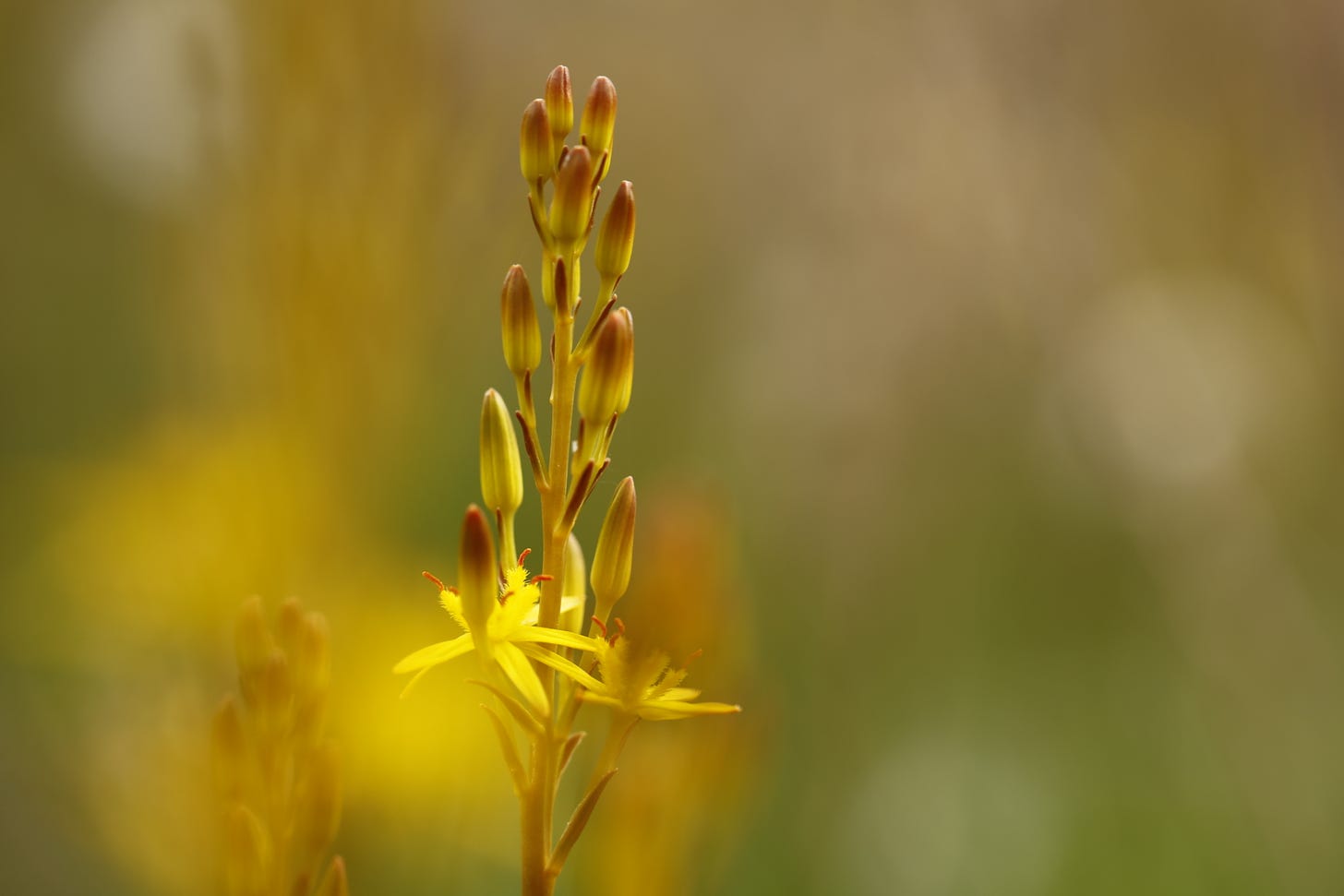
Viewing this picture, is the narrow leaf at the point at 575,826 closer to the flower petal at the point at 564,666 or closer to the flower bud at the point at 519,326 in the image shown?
the flower petal at the point at 564,666

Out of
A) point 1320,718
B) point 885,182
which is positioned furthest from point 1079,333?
point 1320,718

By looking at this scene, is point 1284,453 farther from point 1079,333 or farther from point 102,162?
point 102,162

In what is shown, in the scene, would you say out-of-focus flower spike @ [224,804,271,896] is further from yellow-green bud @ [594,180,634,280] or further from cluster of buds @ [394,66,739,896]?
yellow-green bud @ [594,180,634,280]

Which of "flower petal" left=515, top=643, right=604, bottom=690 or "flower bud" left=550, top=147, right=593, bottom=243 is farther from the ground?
"flower bud" left=550, top=147, right=593, bottom=243

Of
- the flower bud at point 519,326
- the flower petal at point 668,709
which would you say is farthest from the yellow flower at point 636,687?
the flower bud at point 519,326

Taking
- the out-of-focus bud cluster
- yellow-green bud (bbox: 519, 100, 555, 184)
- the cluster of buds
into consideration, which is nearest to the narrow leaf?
the cluster of buds

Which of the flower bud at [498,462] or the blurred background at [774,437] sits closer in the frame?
the flower bud at [498,462]

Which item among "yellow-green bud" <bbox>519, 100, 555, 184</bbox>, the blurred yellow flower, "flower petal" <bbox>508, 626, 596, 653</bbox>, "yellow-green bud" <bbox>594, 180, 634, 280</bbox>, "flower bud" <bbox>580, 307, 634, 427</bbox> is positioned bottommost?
the blurred yellow flower

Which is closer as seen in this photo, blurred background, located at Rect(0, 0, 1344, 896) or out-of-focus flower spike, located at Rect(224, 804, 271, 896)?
out-of-focus flower spike, located at Rect(224, 804, 271, 896)
